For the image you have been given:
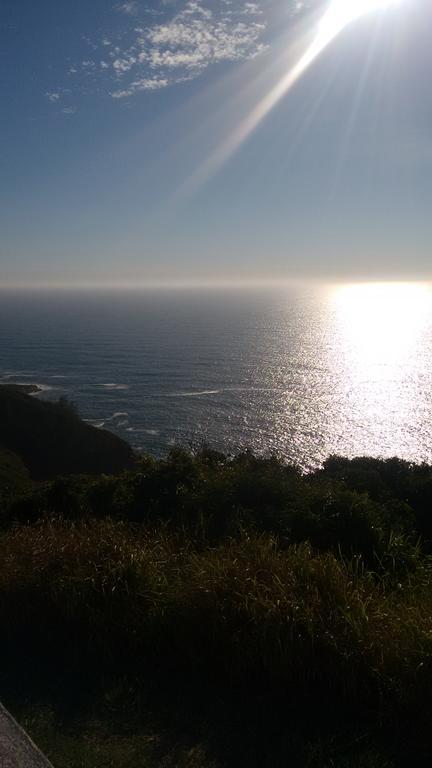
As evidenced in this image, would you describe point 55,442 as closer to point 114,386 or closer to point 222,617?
point 114,386

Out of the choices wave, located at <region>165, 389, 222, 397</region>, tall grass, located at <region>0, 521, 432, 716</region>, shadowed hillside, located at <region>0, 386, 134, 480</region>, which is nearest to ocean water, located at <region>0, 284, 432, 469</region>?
wave, located at <region>165, 389, 222, 397</region>

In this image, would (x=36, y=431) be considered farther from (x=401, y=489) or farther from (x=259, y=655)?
(x=259, y=655)

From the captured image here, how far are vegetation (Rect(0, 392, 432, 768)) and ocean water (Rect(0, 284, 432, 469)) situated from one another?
3532 cm

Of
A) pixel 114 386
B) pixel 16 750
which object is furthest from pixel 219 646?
pixel 114 386

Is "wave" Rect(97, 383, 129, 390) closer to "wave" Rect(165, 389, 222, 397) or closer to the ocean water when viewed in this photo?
the ocean water

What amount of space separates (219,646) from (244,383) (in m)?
62.7

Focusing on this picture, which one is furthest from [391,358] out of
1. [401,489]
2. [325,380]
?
[401,489]

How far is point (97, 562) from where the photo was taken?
5562mm

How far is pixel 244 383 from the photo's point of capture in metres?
67.1

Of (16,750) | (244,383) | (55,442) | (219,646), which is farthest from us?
(244,383)

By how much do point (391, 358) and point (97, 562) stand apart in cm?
8886

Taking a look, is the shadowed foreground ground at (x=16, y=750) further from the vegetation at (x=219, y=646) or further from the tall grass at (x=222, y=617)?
the tall grass at (x=222, y=617)

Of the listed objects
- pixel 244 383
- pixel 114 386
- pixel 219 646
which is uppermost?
pixel 219 646

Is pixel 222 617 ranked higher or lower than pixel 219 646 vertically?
higher
